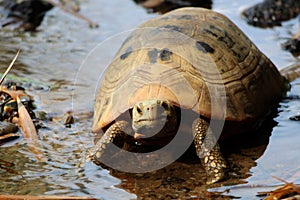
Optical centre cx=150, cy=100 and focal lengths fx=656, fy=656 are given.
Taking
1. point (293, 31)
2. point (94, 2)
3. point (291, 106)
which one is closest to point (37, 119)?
point (291, 106)

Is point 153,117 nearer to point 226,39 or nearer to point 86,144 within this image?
point 86,144

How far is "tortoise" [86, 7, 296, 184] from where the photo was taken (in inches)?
191

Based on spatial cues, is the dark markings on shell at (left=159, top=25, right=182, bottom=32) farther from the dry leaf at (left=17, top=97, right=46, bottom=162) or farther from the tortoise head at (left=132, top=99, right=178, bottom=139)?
the dry leaf at (left=17, top=97, right=46, bottom=162)

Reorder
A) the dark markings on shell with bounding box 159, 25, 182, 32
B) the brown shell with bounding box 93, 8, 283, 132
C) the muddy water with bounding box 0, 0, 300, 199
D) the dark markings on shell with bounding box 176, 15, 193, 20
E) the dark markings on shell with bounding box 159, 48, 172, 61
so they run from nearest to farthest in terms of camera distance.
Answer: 1. the muddy water with bounding box 0, 0, 300, 199
2. the brown shell with bounding box 93, 8, 283, 132
3. the dark markings on shell with bounding box 159, 48, 172, 61
4. the dark markings on shell with bounding box 159, 25, 182, 32
5. the dark markings on shell with bounding box 176, 15, 193, 20

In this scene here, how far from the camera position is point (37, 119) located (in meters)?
5.89

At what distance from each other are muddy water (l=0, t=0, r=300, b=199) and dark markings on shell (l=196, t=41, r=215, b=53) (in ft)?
2.57

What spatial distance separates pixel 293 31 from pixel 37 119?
380cm

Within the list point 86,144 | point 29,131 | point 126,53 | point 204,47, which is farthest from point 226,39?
point 29,131

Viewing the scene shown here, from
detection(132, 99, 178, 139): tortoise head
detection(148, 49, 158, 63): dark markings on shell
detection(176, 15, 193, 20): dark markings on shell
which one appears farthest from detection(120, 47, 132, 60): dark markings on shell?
detection(132, 99, 178, 139): tortoise head

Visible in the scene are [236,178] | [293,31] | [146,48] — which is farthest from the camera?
[293,31]

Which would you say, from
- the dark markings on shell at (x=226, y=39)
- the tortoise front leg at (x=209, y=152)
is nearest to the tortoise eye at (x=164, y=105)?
the tortoise front leg at (x=209, y=152)

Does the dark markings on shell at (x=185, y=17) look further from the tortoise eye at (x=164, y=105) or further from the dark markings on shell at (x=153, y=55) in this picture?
the tortoise eye at (x=164, y=105)

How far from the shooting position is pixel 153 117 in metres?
4.68

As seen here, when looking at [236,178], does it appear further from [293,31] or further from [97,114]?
[293,31]
